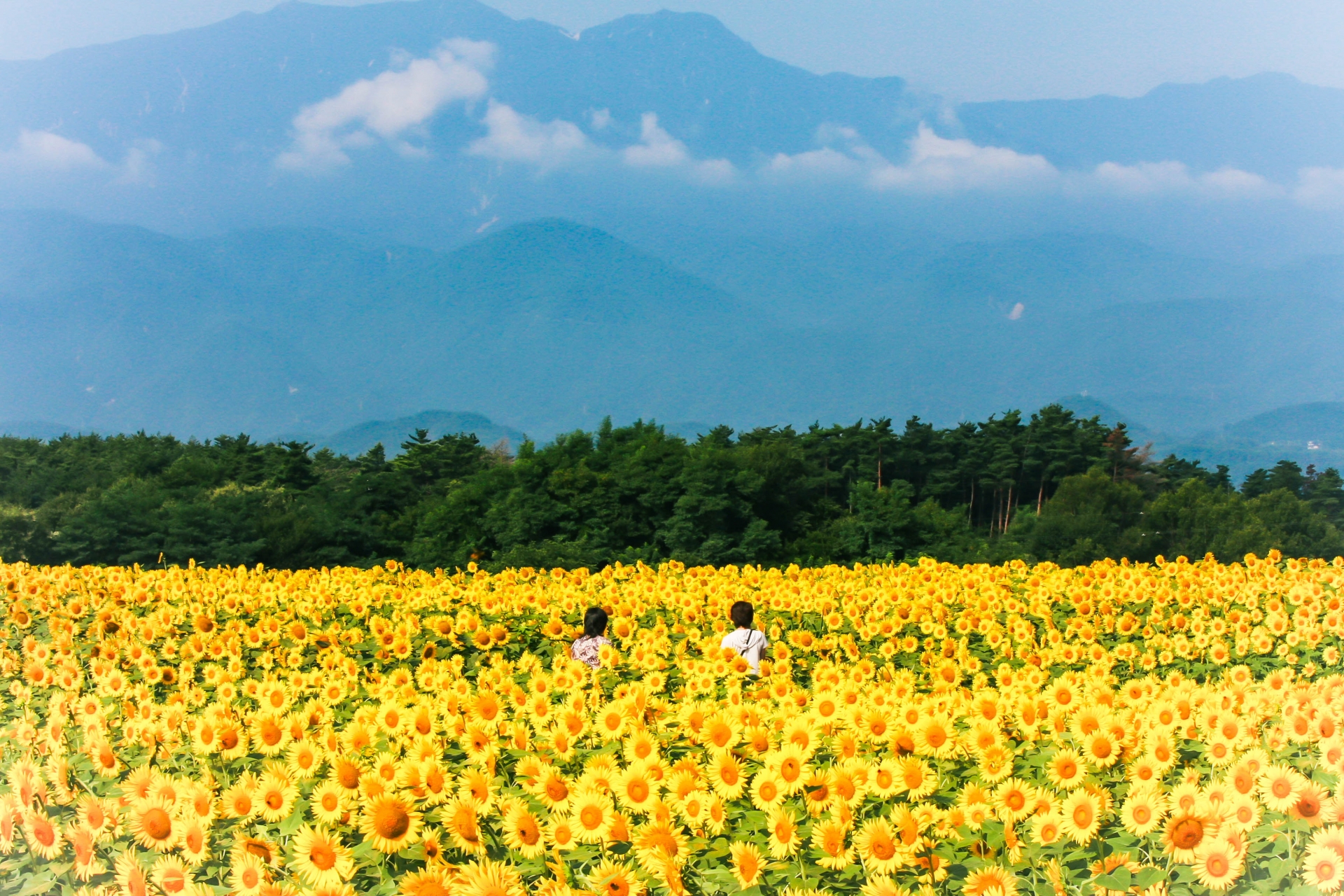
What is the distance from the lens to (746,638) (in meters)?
7.68

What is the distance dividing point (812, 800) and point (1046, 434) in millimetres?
80978

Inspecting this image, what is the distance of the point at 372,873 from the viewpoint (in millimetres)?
3477

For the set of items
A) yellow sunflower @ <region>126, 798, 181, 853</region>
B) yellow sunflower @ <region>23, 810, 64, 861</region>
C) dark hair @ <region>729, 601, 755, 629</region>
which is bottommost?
yellow sunflower @ <region>23, 810, 64, 861</region>

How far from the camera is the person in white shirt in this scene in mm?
7539

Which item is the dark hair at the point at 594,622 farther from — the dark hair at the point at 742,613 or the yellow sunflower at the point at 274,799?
the yellow sunflower at the point at 274,799

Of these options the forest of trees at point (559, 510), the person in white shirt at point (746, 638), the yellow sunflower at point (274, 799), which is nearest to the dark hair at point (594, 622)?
the person in white shirt at point (746, 638)

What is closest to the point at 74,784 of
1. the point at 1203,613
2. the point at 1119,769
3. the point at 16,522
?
the point at 1119,769

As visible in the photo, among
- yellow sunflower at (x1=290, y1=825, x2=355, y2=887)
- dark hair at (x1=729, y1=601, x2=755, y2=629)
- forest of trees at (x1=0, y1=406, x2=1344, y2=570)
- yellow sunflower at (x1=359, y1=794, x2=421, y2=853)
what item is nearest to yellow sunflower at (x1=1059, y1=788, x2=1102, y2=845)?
yellow sunflower at (x1=359, y1=794, x2=421, y2=853)

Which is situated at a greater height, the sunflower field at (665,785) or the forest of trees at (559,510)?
the forest of trees at (559,510)

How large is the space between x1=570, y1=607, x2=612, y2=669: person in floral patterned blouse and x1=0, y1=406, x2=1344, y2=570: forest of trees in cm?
2960

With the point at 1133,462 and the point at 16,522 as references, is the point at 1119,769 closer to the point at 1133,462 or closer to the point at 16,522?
the point at 16,522

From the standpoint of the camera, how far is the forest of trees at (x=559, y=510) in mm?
42781

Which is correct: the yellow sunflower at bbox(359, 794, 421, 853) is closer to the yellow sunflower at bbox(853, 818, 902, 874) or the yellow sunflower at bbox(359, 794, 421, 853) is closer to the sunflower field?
the sunflower field

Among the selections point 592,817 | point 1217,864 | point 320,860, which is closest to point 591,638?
point 592,817
